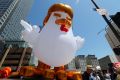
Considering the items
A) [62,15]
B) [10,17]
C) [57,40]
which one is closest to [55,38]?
[57,40]

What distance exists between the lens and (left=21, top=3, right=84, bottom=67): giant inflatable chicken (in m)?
3.89

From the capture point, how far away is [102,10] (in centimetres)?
929

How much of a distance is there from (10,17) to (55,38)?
395 feet

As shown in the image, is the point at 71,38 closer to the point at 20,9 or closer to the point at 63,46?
the point at 63,46

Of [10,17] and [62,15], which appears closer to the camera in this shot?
[62,15]

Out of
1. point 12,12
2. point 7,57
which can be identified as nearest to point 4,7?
point 12,12

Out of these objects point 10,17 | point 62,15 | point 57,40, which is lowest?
point 57,40

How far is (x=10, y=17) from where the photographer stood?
4656 inches

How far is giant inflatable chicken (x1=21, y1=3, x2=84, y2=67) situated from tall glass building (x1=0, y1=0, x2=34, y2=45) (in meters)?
101

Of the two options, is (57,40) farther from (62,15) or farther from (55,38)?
(62,15)

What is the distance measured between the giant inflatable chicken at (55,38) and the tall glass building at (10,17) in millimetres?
100912

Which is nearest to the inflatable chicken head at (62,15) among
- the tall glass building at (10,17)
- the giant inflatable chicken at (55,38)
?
the giant inflatable chicken at (55,38)

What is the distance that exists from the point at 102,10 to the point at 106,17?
30.5 inches

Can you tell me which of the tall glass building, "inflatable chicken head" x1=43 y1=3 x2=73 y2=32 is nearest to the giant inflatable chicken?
"inflatable chicken head" x1=43 y1=3 x2=73 y2=32
